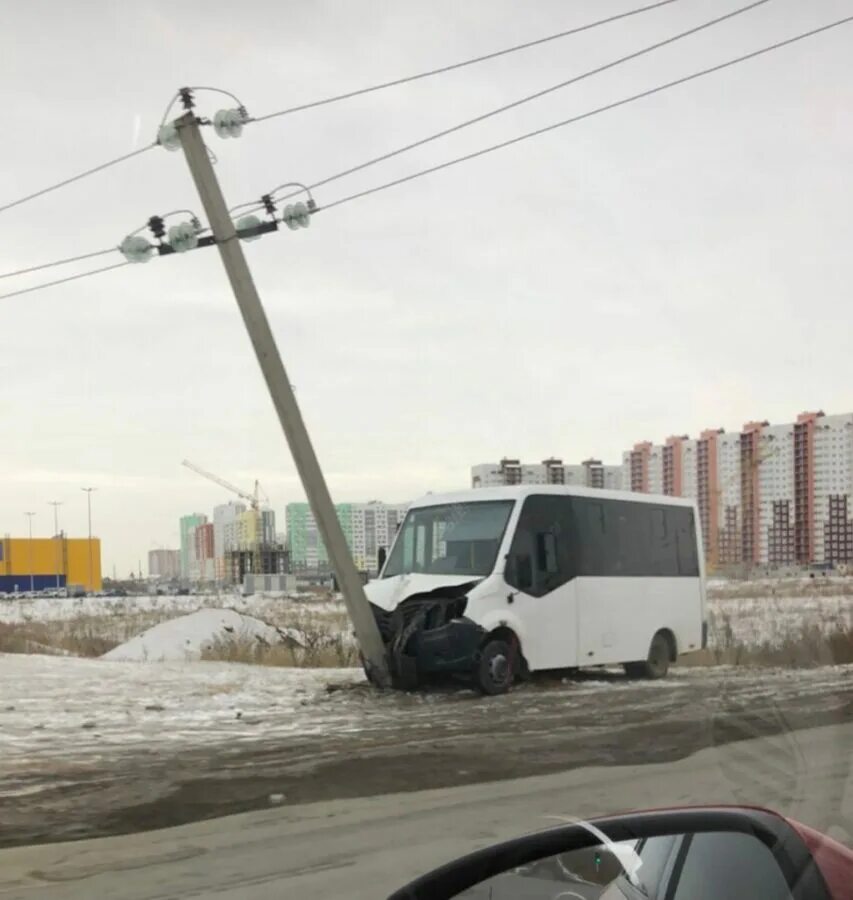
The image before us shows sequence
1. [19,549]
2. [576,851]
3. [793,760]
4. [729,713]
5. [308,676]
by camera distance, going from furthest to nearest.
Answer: [308,676] < [729,713] < [19,549] < [793,760] < [576,851]

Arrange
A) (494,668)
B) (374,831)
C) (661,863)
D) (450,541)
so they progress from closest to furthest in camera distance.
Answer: (661,863)
(374,831)
(494,668)
(450,541)

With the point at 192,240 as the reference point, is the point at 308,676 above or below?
below

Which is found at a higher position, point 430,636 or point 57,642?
point 430,636

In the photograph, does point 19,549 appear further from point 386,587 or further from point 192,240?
point 386,587

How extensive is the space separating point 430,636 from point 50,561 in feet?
16.3

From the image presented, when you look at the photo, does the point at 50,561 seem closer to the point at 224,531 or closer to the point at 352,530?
the point at 224,531

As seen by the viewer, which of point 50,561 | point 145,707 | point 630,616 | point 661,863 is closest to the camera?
point 661,863

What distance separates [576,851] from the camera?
1.17m

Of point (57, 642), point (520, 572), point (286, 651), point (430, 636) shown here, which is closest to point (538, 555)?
point (520, 572)

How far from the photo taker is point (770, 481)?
3273 millimetres

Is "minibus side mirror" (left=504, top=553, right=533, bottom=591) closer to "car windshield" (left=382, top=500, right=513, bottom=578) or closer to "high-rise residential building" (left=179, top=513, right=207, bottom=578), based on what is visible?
"car windshield" (left=382, top=500, right=513, bottom=578)

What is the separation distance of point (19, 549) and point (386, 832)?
2.17 metres

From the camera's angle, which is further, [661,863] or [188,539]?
[188,539]

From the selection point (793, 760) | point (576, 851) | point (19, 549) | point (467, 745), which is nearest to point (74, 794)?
point (19, 549)
